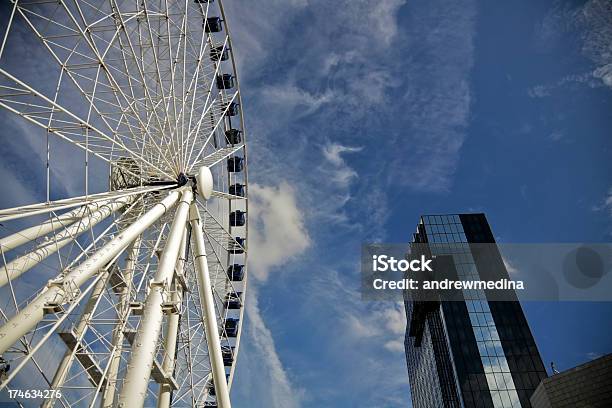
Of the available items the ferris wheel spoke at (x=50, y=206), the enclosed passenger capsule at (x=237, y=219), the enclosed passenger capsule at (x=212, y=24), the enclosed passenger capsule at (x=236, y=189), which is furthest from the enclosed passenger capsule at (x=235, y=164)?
the ferris wheel spoke at (x=50, y=206)

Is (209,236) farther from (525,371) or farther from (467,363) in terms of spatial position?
(525,371)

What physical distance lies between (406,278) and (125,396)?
56968 millimetres

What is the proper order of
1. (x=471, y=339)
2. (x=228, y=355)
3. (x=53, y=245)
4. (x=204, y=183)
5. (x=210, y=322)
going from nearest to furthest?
(x=210, y=322) < (x=53, y=245) < (x=204, y=183) < (x=228, y=355) < (x=471, y=339)

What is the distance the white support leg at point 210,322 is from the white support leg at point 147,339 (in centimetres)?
209

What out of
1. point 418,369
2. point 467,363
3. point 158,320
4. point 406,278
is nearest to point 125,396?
point 158,320

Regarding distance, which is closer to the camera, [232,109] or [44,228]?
[44,228]

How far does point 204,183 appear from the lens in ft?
62.8

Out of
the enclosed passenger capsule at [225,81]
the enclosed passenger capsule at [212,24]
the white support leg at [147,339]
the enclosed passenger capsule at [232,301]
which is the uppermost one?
the enclosed passenger capsule at [212,24]

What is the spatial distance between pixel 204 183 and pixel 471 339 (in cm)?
3945

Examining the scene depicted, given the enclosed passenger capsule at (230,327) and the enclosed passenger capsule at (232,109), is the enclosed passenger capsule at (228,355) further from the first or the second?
the enclosed passenger capsule at (232,109)

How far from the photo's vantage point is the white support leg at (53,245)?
13.8 m

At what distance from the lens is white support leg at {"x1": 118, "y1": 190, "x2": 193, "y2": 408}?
10195mm

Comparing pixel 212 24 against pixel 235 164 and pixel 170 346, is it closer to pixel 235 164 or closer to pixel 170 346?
pixel 235 164

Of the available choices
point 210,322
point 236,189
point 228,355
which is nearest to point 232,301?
point 228,355
